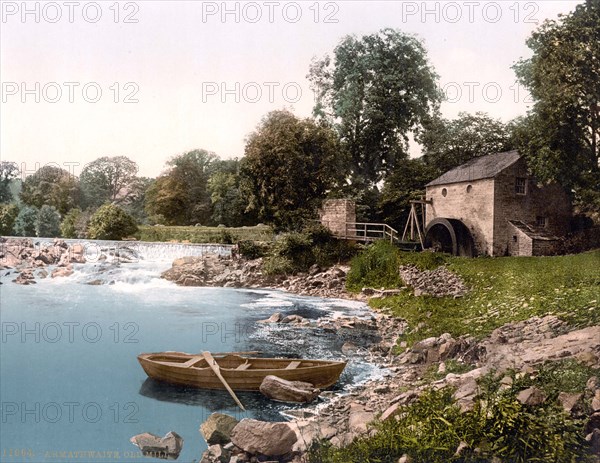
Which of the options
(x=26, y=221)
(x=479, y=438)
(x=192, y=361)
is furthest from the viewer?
(x=26, y=221)

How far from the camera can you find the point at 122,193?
3023 mm

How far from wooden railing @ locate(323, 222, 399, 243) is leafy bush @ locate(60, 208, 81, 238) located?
1.61 m

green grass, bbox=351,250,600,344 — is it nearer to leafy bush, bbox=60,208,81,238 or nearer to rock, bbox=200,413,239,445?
rock, bbox=200,413,239,445

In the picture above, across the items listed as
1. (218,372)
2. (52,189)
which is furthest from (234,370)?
(52,189)

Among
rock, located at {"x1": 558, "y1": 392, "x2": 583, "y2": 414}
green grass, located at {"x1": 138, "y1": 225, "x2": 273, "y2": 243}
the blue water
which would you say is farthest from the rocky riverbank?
green grass, located at {"x1": 138, "y1": 225, "x2": 273, "y2": 243}

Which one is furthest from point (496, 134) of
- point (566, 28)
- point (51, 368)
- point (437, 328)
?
point (51, 368)

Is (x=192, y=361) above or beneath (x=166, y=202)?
beneath

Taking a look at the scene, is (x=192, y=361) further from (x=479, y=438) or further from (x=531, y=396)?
(x=531, y=396)

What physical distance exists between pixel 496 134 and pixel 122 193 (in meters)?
2.45

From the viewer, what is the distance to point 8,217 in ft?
10.6

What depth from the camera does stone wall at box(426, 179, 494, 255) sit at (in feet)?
9.95

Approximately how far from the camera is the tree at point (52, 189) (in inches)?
122

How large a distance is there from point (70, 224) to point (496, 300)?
284 cm

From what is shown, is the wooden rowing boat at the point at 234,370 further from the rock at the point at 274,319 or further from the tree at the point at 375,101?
the tree at the point at 375,101
